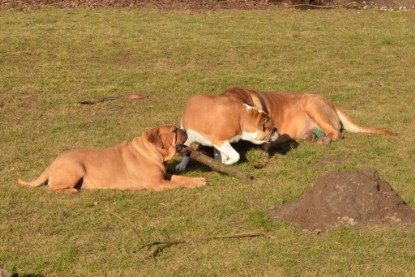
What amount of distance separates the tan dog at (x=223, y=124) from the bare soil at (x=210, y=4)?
14.8 meters

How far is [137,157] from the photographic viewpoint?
968cm

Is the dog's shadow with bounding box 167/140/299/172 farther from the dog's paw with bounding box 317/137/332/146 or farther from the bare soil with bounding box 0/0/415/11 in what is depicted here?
the bare soil with bounding box 0/0/415/11

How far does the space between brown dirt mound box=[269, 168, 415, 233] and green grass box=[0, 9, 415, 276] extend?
211 millimetres

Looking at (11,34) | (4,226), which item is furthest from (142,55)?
(4,226)

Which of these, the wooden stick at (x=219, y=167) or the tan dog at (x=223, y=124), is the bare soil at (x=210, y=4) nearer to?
the tan dog at (x=223, y=124)

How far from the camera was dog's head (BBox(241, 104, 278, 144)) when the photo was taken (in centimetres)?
1090

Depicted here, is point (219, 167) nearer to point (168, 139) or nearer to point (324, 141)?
point (168, 139)

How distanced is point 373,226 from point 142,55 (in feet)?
40.7

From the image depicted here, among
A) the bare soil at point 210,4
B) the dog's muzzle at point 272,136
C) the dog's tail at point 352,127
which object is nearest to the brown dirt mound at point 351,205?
the dog's muzzle at point 272,136

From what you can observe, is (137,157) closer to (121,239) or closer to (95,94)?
(121,239)

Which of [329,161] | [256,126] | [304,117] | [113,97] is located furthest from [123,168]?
[113,97]

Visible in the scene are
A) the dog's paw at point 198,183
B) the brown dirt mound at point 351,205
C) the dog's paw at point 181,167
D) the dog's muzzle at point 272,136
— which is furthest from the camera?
the dog's muzzle at point 272,136

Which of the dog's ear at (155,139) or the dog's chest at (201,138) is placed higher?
the dog's ear at (155,139)

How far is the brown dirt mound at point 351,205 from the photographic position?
319 inches
